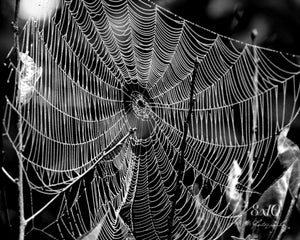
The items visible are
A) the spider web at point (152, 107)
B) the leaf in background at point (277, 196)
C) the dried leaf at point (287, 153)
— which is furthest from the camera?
the spider web at point (152, 107)

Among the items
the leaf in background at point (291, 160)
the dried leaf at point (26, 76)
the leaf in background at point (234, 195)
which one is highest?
the dried leaf at point (26, 76)

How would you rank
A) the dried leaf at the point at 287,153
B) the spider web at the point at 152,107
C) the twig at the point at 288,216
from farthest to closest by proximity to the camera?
the spider web at the point at 152,107, the dried leaf at the point at 287,153, the twig at the point at 288,216

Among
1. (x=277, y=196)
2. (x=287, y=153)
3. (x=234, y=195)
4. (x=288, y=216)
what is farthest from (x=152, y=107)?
(x=288, y=216)

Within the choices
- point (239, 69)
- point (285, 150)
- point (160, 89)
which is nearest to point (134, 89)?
point (160, 89)

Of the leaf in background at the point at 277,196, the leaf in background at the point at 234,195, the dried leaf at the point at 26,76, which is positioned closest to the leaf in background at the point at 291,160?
the leaf in background at the point at 277,196

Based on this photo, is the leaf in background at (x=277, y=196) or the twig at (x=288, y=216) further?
the leaf in background at (x=277, y=196)

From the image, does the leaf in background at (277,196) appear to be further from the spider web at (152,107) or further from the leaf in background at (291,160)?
the spider web at (152,107)

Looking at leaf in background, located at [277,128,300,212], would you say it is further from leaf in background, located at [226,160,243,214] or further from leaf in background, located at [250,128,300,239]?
leaf in background, located at [226,160,243,214]

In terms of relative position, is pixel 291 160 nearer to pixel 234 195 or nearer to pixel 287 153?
pixel 287 153

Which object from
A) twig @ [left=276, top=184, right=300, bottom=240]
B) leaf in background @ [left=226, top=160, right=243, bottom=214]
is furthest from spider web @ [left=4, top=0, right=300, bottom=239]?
twig @ [left=276, top=184, right=300, bottom=240]

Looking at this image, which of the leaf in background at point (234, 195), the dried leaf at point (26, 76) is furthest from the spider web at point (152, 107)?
the dried leaf at point (26, 76)

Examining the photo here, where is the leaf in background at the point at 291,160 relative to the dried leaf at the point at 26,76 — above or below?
below

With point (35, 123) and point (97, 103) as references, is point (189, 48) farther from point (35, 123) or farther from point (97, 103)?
point (35, 123)
